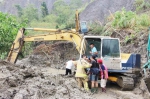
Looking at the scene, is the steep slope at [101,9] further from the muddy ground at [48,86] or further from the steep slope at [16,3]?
the steep slope at [16,3]

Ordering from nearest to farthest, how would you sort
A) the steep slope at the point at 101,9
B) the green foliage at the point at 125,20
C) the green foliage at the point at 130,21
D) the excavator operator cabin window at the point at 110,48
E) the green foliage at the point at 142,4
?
1. the excavator operator cabin window at the point at 110,48
2. the green foliage at the point at 130,21
3. the green foliage at the point at 125,20
4. the green foliage at the point at 142,4
5. the steep slope at the point at 101,9

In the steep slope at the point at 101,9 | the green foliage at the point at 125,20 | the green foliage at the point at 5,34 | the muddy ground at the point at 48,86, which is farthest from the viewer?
the steep slope at the point at 101,9

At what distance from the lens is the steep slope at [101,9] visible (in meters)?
39.7

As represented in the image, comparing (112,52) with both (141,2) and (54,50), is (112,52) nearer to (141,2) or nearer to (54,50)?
(54,50)

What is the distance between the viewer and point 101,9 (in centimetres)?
4219

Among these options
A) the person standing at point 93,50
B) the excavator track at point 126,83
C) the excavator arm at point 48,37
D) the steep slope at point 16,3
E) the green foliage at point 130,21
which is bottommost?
the excavator track at point 126,83

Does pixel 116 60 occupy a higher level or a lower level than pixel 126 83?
higher

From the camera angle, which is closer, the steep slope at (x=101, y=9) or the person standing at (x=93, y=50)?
the person standing at (x=93, y=50)

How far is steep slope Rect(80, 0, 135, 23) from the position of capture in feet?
130

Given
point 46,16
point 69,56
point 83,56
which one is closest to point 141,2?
point 69,56

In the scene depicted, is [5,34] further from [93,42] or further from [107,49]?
[107,49]

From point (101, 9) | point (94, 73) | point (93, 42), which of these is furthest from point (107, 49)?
point (101, 9)

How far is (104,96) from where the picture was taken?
448 inches

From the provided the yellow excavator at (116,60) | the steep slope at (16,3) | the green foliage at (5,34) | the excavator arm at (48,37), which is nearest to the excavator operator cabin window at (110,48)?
the yellow excavator at (116,60)
